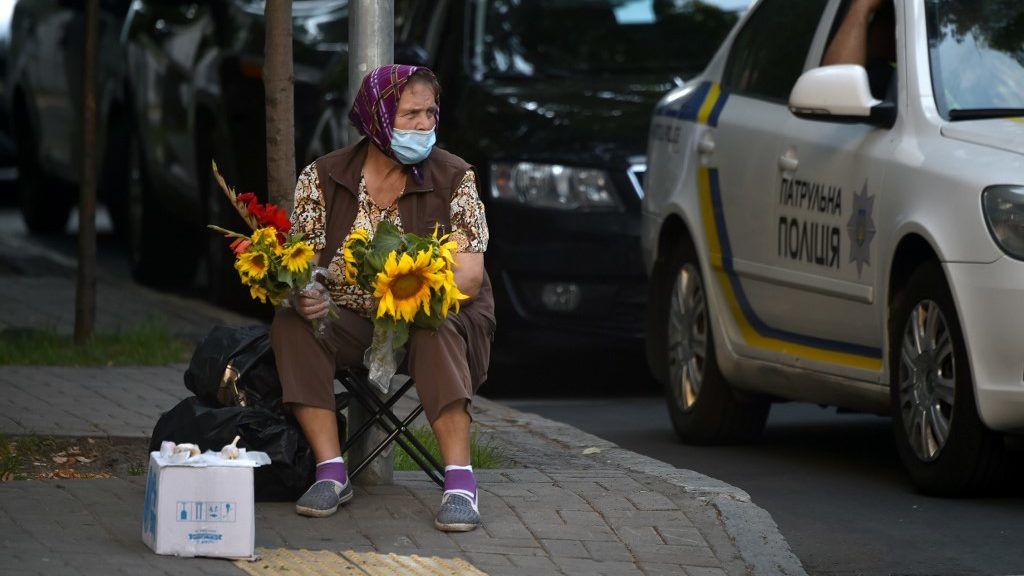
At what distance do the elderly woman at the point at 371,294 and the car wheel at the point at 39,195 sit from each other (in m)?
10.1

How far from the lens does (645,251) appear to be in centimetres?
863

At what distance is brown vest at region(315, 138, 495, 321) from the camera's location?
6180 mm

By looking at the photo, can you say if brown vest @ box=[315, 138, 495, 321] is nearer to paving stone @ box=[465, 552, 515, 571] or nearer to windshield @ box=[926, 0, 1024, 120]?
paving stone @ box=[465, 552, 515, 571]

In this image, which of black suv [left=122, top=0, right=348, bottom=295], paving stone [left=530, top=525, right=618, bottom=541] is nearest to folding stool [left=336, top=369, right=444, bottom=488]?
paving stone [left=530, top=525, right=618, bottom=541]

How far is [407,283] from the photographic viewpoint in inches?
229

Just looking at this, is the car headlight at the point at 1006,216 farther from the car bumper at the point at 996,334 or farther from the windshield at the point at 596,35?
the windshield at the point at 596,35

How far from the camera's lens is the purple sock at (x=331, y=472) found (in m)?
6.03

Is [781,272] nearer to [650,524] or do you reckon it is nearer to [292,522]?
[650,524]

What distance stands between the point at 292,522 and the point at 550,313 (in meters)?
3.56

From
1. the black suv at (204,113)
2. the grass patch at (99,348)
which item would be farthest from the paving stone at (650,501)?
the black suv at (204,113)

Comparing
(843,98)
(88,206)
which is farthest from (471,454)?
(88,206)

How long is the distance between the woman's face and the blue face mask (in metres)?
0.02

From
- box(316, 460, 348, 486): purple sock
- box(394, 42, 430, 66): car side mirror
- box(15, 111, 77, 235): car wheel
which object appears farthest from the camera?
box(15, 111, 77, 235): car wheel

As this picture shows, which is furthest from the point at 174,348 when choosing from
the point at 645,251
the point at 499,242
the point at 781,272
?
the point at 781,272
